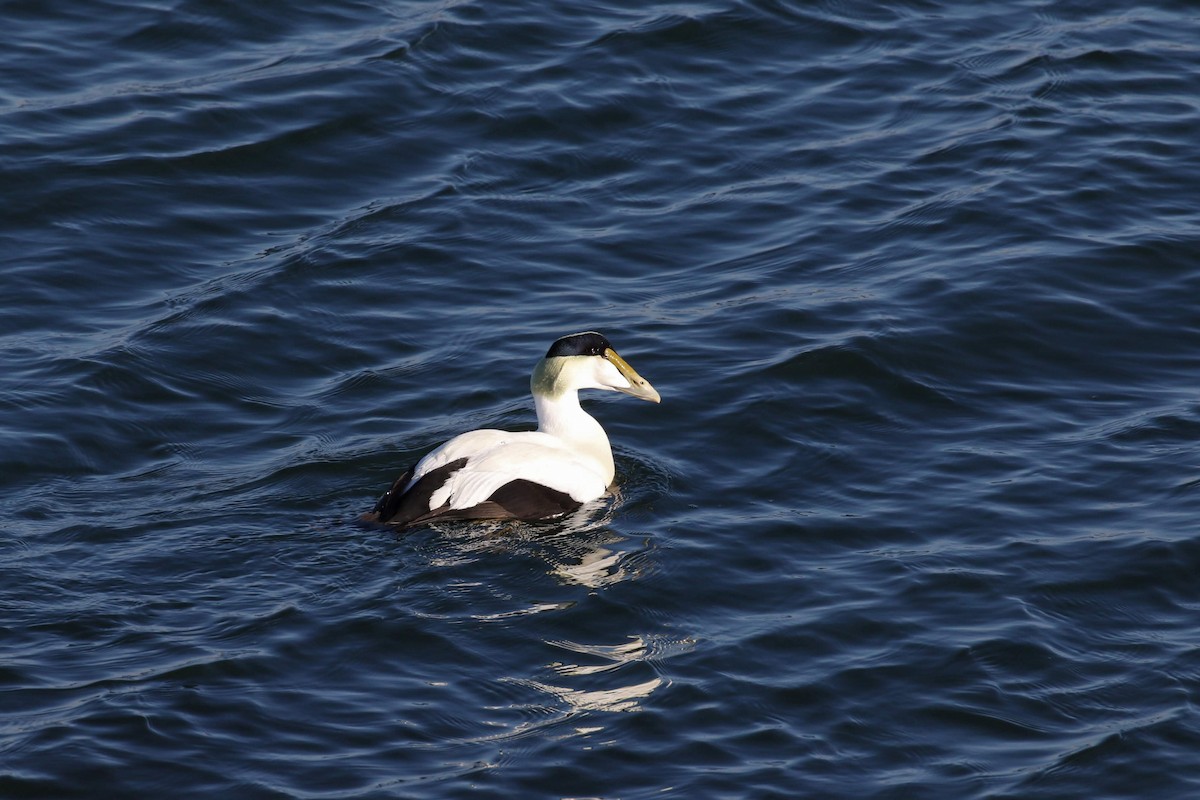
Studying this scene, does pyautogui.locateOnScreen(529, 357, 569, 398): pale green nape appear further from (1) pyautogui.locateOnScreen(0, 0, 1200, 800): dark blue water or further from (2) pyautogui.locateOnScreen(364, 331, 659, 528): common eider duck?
(1) pyautogui.locateOnScreen(0, 0, 1200, 800): dark blue water

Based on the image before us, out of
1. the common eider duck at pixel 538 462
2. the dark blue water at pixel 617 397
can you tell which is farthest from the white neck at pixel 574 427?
the dark blue water at pixel 617 397

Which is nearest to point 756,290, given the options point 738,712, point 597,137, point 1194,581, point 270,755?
point 597,137

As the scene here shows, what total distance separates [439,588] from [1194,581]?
3596mm

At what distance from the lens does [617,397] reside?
10.6m

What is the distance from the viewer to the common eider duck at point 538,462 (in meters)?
8.61

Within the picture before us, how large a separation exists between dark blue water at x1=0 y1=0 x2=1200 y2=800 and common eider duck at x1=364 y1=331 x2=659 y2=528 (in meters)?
0.14

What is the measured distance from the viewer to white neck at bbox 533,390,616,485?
9266 mm

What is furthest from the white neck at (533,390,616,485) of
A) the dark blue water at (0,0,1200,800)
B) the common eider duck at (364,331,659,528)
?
the dark blue water at (0,0,1200,800)

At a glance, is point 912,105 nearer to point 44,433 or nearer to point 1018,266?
point 1018,266

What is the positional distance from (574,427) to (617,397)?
50.6 inches

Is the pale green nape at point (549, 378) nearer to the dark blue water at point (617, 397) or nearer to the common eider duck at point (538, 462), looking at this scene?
the common eider duck at point (538, 462)

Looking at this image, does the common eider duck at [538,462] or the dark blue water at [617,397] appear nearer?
the dark blue water at [617,397]

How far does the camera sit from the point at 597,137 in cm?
1333

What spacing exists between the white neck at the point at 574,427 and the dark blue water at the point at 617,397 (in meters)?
0.35
